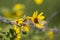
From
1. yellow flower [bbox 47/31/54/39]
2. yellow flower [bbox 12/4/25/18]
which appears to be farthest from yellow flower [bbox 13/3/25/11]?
yellow flower [bbox 47/31/54/39]

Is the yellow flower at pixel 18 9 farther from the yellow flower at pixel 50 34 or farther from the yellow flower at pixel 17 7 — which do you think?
the yellow flower at pixel 50 34

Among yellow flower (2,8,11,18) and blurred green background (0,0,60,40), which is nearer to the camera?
yellow flower (2,8,11,18)

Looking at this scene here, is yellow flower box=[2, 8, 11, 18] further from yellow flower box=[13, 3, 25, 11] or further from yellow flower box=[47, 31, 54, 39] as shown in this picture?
yellow flower box=[47, 31, 54, 39]

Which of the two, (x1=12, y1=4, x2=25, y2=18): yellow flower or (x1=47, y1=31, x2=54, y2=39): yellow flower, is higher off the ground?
(x1=12, y1=4, x2=25, y2=18): yellow flower

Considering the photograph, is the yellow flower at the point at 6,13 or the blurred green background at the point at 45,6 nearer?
the yellow flower at the point at 6,13

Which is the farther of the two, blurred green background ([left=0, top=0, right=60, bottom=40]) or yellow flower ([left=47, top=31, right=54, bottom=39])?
blurred green background ([left=0, top=0, right=60, bottom=40])

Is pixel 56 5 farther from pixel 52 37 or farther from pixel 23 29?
pixel 23 29

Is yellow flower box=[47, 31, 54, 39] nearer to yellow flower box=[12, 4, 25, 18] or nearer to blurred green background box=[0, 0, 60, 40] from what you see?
blurred green background box=[0, 0, 60, 40]

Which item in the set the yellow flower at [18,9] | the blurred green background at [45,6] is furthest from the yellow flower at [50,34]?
the yellow flower at [18,9]

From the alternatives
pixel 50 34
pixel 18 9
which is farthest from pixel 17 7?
pixel 50 34

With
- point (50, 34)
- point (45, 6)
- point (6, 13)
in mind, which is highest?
point (45, 6)

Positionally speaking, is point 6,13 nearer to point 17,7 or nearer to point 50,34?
point 17,7

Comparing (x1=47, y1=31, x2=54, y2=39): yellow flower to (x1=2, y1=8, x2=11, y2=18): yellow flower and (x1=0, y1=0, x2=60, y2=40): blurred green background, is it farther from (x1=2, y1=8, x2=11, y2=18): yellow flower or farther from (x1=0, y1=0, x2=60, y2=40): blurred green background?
(x1=2, y1=8, x2=11, y2=18): yellow flower

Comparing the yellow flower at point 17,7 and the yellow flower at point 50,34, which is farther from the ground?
the yellow flower at point 17,7
